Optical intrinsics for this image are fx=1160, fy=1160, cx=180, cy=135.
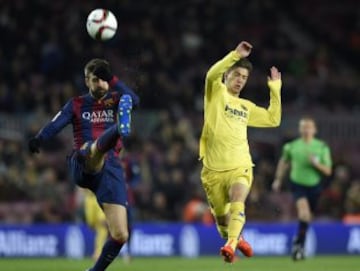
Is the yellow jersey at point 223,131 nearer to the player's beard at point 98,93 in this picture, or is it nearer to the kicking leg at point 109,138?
the player's beard at point 98,93

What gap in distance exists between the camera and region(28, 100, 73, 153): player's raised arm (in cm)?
1264

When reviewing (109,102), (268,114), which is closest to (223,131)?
(268,114)

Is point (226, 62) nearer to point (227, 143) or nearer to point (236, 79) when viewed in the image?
point (236, 79)

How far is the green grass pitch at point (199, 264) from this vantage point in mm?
18141

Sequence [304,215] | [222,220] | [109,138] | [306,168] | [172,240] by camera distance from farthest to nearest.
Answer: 1. [172,240]
2. [306,168]
3. [304,215]
4. [222,220]
5. [109,138]

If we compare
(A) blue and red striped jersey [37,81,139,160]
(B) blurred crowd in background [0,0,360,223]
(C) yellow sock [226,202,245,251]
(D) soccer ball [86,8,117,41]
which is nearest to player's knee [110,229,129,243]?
(A) blue and red striped jersey [37,81,139,160]

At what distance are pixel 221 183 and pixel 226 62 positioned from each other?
156cm

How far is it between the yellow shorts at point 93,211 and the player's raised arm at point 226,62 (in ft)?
25.6

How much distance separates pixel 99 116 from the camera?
13.2 meters

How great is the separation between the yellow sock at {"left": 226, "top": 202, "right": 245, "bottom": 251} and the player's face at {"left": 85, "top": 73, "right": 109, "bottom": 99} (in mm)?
1991

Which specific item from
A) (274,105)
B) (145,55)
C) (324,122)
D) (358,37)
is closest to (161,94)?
(145,55)

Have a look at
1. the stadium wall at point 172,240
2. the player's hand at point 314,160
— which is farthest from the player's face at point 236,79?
the stadium wall at point 172,240

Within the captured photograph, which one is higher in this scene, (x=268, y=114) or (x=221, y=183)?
(x=268, y=114)

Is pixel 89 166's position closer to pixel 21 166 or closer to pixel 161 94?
pixel 21 166
